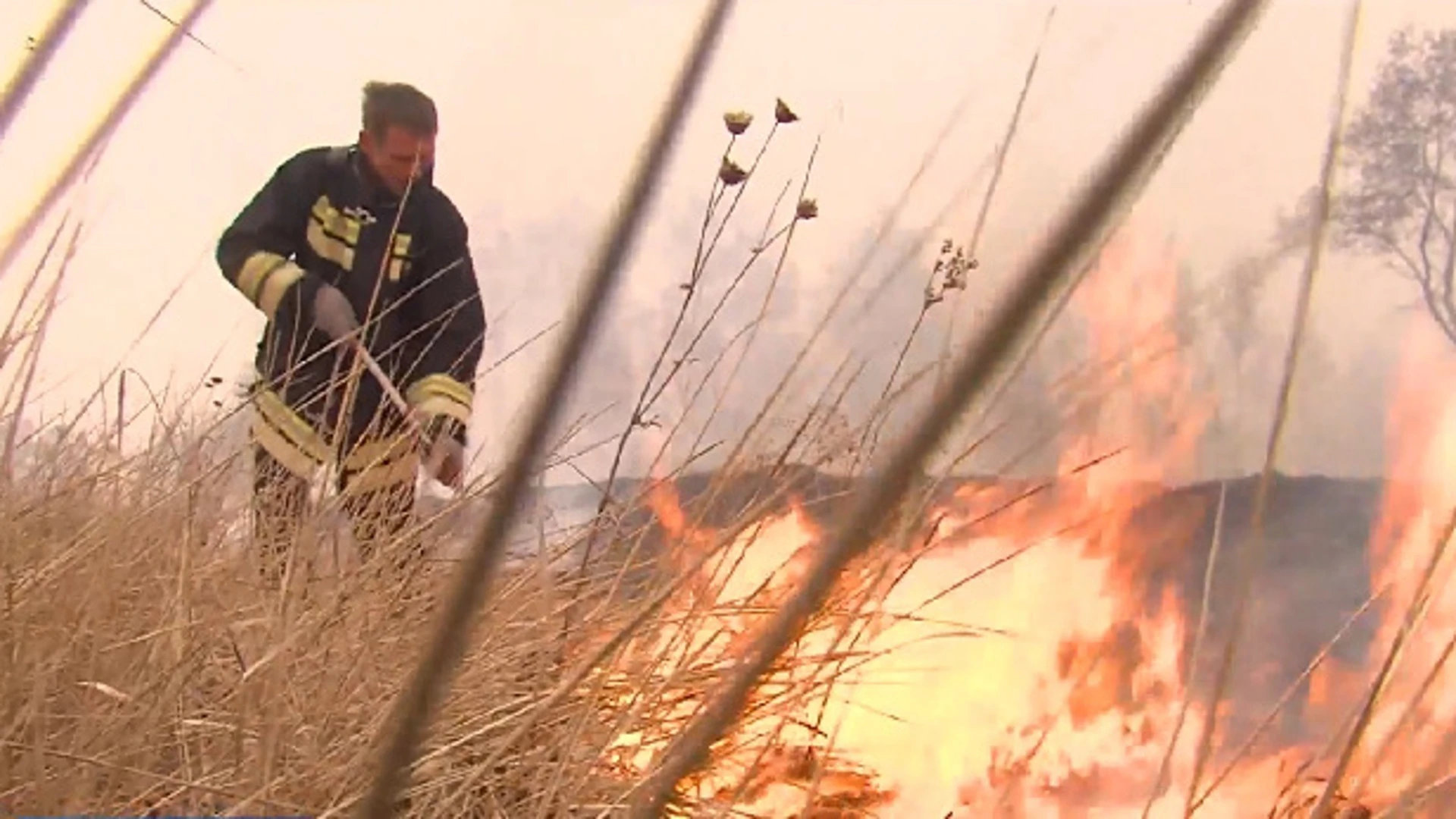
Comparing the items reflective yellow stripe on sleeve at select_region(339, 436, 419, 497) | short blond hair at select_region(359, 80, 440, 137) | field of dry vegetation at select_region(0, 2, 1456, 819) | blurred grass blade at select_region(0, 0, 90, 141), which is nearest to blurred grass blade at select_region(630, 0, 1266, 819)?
field of dry vegetation at select_region(0, 2, 1456, 819)

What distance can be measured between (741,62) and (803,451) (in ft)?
1.34

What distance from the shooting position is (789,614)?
12 cm

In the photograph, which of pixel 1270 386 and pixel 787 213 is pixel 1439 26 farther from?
pixel 787 213

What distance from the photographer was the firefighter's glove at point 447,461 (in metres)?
0.76

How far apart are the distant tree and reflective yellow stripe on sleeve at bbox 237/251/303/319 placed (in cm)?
72

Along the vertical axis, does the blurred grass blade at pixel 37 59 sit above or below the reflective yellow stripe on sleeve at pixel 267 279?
below

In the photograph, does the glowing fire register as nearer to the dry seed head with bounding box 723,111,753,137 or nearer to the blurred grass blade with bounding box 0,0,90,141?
the dry seed head with bounding box 723,111,753,137

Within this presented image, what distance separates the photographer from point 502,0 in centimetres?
97

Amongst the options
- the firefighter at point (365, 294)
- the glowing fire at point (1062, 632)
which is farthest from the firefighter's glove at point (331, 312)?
the glowing fire at point (1062, 632)

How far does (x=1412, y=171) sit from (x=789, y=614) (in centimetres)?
77

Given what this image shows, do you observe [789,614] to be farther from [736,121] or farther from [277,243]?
[277,243]

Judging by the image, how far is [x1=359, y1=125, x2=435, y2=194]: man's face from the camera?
105 centimetres

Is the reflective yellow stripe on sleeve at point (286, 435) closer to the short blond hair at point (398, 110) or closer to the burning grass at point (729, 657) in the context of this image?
the burning grass at point (729, 657)

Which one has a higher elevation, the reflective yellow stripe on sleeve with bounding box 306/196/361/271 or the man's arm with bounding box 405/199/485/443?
the reflective yellow stripe on sleeve with bounding box 306/196/361/271
